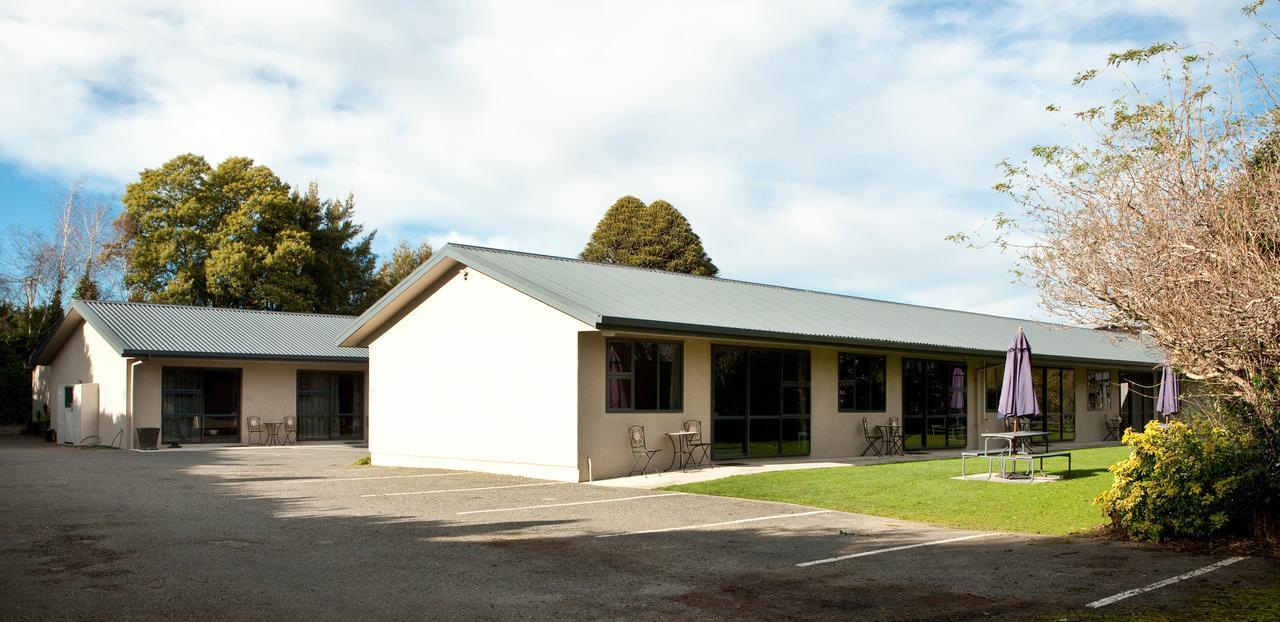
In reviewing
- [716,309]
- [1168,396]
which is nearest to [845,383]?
[716,309]

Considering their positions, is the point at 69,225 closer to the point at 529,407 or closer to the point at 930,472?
the point at 529,407

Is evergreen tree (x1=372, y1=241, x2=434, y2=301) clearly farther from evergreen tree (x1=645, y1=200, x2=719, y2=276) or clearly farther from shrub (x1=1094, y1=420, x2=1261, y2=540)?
shrub (x1=1094, y1=420, x2=1261, y2=540)

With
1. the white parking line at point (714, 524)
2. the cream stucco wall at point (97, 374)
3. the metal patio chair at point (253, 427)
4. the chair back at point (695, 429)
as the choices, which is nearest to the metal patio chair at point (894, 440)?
the chair back at point (695, 429)

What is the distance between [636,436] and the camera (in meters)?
17.0

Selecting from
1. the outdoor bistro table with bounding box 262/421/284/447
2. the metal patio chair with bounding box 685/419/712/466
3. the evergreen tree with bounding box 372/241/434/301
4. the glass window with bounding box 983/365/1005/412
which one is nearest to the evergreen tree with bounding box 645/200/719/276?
the evergreen tree with bounding box 372/241/434/301

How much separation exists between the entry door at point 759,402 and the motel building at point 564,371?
1.6 inches

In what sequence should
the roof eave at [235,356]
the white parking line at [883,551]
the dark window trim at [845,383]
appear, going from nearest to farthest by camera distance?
the white parking line at [883,551], the dark window trim at [845,383], the roof eave at [235,356]

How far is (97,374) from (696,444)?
59.3 feet

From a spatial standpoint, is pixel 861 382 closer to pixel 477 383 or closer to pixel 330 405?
pixel 477 383

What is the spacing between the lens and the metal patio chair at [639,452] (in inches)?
667

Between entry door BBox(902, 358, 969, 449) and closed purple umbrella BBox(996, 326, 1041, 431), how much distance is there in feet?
19.0

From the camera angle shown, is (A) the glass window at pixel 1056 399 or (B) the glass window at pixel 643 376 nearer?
(B) the glass window at pixel 643 376

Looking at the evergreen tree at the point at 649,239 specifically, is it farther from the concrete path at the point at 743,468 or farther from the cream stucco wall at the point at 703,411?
the concrete path at the point at 743,468

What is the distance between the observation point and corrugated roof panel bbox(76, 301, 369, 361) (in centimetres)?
2536
